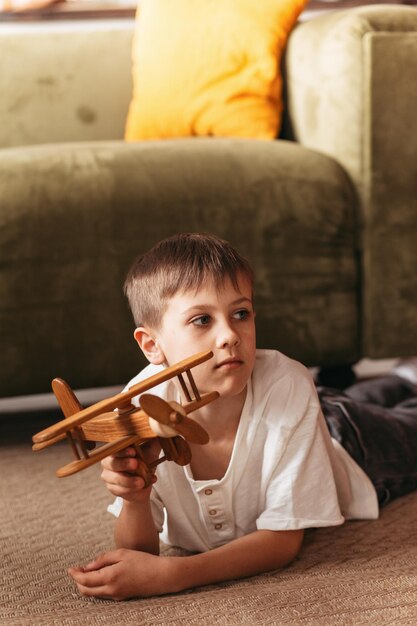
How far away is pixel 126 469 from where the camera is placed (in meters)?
0.88

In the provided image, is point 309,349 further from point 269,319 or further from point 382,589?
point 382,589

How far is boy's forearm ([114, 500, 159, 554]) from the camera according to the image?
97 centimetres

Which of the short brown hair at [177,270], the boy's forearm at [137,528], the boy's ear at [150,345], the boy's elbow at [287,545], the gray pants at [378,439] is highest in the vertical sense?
the short brown hair at [177,270]

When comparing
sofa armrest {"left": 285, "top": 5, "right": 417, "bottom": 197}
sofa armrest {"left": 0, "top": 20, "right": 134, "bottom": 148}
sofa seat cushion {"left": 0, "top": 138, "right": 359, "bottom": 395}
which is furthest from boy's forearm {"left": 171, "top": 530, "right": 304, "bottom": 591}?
sofa armrest {"left": 0, "top": 20, "right": 134, "bottom": 148}

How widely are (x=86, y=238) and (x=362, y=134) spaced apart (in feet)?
1.67

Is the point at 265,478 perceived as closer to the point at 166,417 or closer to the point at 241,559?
the point at 241,559

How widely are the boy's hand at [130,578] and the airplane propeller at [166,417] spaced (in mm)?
171

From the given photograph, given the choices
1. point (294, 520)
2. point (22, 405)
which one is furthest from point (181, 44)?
point (294, 520)

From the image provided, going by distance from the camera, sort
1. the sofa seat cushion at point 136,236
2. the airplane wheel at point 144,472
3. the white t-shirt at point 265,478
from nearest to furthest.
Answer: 1. the airplane wheel at point 144,472
2. the white t-shirt at point 265,478
3. the sofa seat cushion at point 136,236

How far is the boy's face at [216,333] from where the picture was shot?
0.93m

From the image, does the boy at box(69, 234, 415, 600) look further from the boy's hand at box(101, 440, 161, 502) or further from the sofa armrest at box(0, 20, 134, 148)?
the sofa armrest at box(0, 20, 134, 148)

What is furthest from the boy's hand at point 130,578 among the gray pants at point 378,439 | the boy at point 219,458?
the gray pants at point 378,439

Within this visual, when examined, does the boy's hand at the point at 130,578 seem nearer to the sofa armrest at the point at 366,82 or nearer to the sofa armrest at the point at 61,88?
the sofa armrest at the point at 366,82

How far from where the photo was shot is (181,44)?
1.84 m
